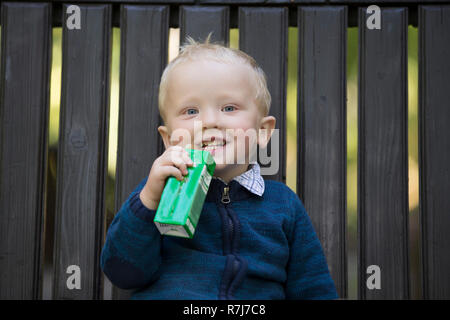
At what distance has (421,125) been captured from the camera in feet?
5.09

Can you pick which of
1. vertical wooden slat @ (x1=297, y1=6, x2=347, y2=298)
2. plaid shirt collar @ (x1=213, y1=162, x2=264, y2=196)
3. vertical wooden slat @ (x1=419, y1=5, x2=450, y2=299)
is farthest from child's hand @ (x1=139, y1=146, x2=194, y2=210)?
vertical wooden slat @ (x1=419, y1=5, x2=450, y2=299)

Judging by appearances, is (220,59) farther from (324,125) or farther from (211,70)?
(324,125)

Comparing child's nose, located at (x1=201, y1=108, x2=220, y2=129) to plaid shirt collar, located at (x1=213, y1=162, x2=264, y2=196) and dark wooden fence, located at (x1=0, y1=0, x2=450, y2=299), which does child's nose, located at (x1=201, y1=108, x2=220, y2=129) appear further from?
dark wooden fence, located at (x1=0, y1=0, x2=450, y2=299)

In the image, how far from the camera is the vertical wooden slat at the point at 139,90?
61.0 inches

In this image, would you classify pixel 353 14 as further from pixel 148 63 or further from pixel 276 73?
pixel 148 63

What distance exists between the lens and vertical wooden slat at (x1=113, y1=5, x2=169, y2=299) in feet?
5.08

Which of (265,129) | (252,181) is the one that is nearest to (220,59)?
(265,129)

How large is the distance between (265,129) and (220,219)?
0.34 metres

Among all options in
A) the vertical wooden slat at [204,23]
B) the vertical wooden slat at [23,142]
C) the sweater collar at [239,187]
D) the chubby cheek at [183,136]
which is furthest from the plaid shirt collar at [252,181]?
the vertical wooden slat at [23,142]

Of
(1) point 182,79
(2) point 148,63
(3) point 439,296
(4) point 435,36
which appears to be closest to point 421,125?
(4) point 435,36

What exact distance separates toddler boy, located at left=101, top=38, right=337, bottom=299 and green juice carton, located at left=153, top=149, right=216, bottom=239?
34 mm

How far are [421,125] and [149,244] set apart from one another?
3.26ft
